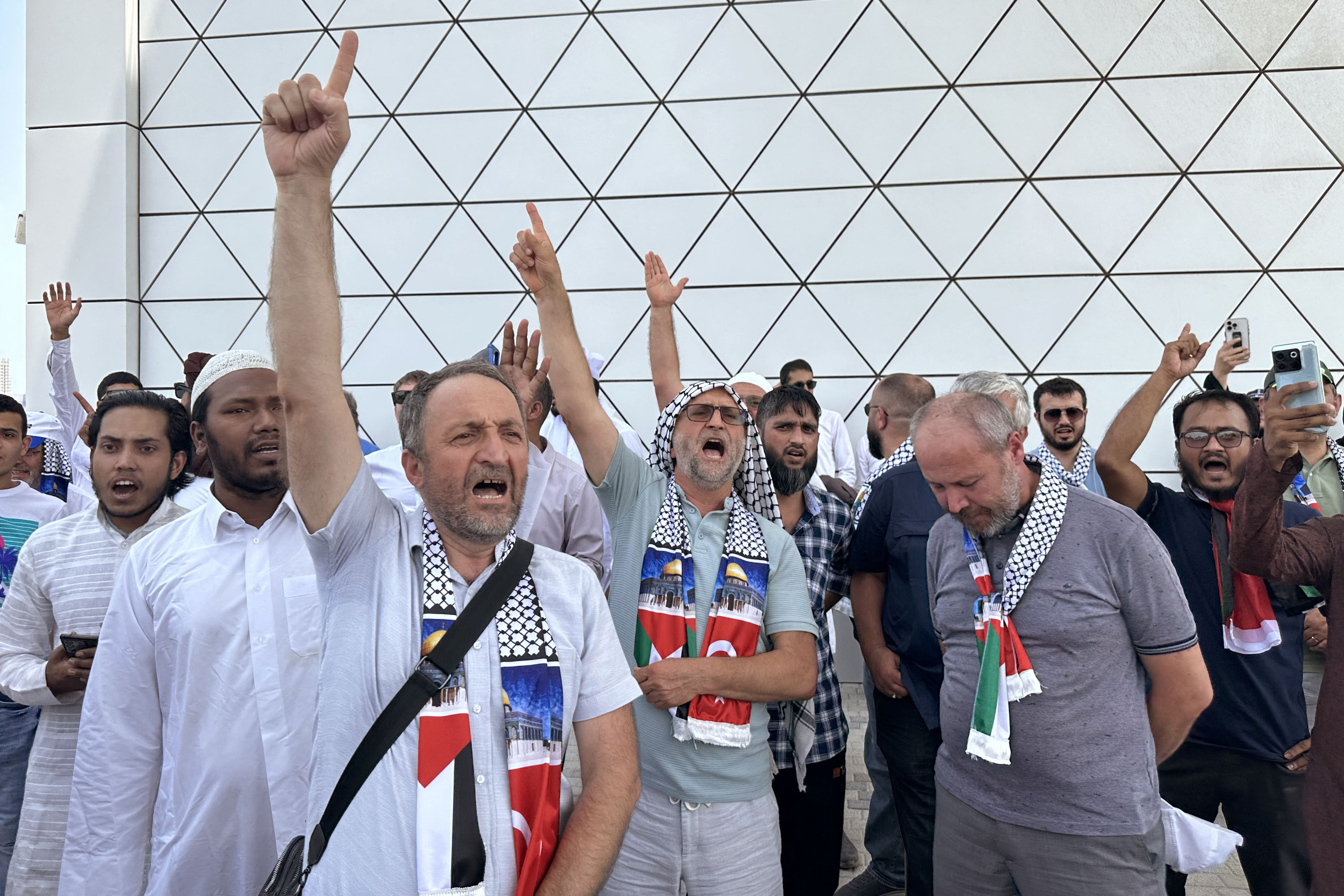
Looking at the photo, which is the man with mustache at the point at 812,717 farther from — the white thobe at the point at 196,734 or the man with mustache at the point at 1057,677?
the white thobe at the point at 196,734

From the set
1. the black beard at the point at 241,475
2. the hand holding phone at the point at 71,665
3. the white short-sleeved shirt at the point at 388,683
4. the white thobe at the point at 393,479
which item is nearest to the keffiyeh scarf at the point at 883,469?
the white thobe at the point at 393,479

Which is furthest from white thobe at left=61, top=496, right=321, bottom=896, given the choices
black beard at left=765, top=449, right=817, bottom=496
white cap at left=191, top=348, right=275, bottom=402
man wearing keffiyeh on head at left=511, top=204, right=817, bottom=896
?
black beard at left=765, top=449, right=817, bottom=496

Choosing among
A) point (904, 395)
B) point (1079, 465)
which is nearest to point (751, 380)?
point (904, 395)

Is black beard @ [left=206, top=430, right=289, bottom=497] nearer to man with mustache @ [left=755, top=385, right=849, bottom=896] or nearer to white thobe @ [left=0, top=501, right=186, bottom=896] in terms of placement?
white thobe @ [left=0, top=501, right=186, bottom=896]

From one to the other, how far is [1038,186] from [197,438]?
16.3 ft

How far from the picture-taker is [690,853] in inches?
79.4

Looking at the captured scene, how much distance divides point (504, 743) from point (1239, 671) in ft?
7.42

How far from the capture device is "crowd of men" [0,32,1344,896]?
4.47 ft

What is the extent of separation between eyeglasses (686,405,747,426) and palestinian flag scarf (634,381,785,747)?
0.91 ft

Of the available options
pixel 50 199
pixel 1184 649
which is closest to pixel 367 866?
pixel 1184 649

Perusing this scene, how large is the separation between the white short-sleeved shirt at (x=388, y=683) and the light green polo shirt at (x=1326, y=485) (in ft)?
10.2

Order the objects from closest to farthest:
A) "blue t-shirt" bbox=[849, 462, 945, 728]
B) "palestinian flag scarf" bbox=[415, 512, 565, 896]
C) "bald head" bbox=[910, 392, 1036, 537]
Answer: "palestinian flag scarf" bbox=[415, 512, 565, 896] < "bald head" bbox=[910, 392, 1036, 537] < "blue t-shirt" bbox=[849, 462, 945, 728]

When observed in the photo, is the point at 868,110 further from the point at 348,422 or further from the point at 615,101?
the point at 348,422

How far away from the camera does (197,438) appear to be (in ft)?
7.14
